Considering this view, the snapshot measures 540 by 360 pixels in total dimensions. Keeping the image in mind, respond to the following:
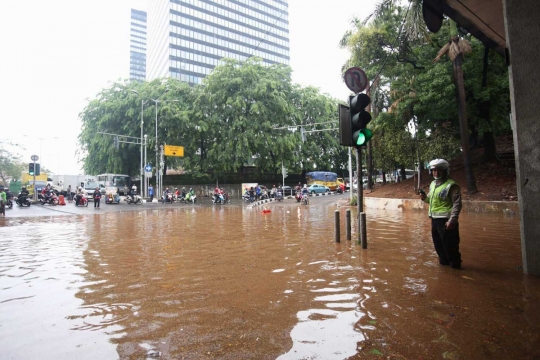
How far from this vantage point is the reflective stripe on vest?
5.27m

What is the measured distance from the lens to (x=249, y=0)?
304 feet

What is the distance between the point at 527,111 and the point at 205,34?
285 ft

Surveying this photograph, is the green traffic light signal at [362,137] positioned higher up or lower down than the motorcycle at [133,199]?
higher up

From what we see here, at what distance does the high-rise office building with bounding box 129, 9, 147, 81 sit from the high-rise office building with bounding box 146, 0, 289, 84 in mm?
51443

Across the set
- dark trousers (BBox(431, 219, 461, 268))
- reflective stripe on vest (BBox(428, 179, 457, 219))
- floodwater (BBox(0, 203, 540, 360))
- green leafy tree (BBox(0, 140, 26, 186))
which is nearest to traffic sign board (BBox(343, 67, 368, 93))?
reflective stripe on vest (BBox(428, 179, 457, 219))

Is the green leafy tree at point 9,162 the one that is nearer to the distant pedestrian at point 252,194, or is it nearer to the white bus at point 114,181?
the white bus at point 114,181

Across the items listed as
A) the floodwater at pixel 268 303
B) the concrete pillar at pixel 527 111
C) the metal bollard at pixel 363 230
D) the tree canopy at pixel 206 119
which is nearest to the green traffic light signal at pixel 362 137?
the metal bollard at pixel 363 230

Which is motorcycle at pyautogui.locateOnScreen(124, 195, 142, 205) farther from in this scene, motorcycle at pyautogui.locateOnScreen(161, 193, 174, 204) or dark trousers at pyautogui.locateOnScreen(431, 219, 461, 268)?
dark trousers at pyautogui.locateOnScreen(431, 219, 461, 268)

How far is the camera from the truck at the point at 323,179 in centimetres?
4469

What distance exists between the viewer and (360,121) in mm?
6500

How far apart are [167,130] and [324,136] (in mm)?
20307

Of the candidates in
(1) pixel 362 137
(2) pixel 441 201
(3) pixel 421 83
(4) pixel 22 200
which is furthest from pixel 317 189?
(2) pixel 441 201

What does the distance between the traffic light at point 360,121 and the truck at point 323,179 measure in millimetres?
37773

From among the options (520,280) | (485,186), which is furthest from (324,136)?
(520,280)
